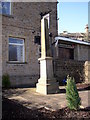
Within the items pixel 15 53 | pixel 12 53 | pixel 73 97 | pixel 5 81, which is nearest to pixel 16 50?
pixel 15 53

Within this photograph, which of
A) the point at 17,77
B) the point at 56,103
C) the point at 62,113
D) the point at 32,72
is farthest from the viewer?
the point at 32,72

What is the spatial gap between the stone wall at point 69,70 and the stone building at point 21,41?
153cm

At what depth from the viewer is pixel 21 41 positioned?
13523 mm

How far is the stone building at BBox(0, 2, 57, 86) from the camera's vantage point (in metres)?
12.5

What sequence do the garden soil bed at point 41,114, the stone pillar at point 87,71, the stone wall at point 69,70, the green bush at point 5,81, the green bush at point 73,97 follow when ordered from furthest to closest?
the stone pillar at point 87,71 < the stone wall at point 69,70 < the green bush at point 5,81 < the green bush at point 73,97 < the garden soil bed at point 41,114

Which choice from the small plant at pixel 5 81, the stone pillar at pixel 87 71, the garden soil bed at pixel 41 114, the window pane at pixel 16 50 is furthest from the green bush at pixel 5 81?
the garden soil bed at pixel 41 114

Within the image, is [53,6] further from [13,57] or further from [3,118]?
[3,118]

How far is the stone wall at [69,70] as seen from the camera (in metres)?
13.6

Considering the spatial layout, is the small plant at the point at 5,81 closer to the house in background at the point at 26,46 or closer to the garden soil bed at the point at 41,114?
the house in background at the point at 26,46

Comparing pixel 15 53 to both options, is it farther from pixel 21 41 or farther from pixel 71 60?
pixel 71 60

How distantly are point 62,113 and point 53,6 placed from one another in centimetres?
1174

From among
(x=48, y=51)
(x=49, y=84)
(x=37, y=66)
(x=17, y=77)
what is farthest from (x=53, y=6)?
(x=49, y=84)

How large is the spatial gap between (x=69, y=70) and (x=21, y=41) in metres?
4.02

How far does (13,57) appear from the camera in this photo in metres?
13.2
